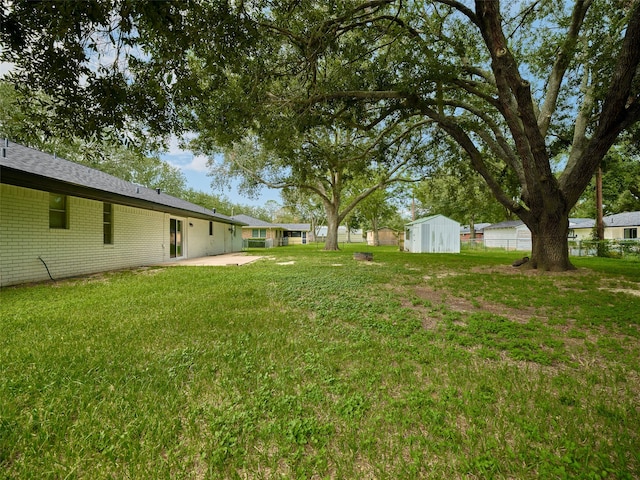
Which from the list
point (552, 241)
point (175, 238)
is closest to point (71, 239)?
point (175, 238)

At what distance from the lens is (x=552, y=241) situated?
357 inches

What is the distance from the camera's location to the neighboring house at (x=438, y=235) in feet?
69.8

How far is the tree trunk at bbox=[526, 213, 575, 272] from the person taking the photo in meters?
8.88

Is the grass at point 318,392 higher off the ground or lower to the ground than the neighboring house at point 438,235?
lower

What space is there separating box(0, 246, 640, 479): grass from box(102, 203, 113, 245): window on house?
6055 millimetres

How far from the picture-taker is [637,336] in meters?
3.67

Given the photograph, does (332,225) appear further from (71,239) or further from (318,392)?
(318,392)

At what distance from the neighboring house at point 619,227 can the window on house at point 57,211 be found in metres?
35.4

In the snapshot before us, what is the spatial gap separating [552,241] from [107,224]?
15.3m

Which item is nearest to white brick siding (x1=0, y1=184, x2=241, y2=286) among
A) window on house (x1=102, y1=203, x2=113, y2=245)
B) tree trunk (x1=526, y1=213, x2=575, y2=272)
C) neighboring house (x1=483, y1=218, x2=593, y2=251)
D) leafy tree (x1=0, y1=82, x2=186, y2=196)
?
window on house (x1=102, y1=203, x2=113, y2=245)

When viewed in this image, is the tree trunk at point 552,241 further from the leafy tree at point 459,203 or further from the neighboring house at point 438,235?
the neighboring house at point 438,235

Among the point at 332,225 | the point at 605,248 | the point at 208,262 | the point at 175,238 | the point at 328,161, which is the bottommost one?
the point at 208,262

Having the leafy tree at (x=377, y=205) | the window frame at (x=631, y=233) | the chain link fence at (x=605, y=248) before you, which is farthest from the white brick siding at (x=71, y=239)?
the window frame at (x=631, y=233)

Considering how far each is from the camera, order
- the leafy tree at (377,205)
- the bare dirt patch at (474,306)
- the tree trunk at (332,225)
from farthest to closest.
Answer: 1. the leafy tree at (377,205)
2. the tree trunk at (332,225)
3. the bare dirt patch at (474,306)
